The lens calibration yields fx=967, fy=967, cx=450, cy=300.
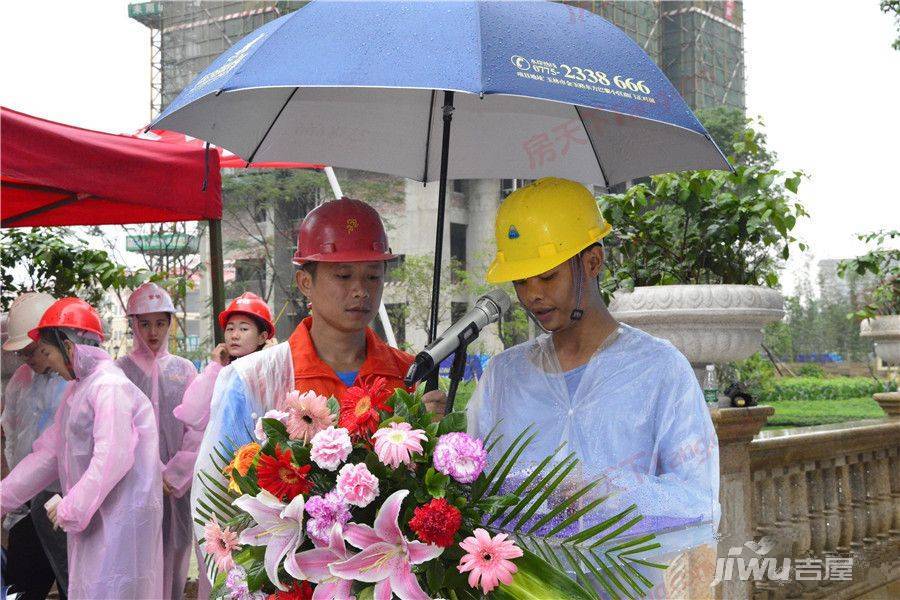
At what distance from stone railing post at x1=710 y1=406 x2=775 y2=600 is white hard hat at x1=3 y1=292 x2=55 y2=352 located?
10.7 ft

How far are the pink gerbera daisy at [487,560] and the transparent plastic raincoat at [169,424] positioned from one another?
347 cm

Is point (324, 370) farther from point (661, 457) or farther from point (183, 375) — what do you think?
point (183, 375)

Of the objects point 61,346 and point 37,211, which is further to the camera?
point 37,211

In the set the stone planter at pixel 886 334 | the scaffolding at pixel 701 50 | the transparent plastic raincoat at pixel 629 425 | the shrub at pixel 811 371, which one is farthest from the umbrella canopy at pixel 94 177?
the scaffolding at pixel 701 50

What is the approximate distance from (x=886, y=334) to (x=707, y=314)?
5802mm

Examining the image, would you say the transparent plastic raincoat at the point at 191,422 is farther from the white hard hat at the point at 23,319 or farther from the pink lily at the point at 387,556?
the pink lily at the point at 387,556

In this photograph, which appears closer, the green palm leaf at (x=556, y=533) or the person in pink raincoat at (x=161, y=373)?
the green palm leaf at (x=556, y=533)

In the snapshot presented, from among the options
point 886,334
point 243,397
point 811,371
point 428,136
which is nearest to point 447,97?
point 428,136

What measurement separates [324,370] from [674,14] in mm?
44003

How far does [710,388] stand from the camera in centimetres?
401

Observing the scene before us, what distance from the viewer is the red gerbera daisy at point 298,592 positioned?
1656mm

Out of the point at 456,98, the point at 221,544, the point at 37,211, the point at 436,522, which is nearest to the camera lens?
the point at 436,522

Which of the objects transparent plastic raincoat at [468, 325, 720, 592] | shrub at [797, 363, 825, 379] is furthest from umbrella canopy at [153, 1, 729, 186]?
shrub at [797, 363, 825, 379]

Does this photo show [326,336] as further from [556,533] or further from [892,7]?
[892,7]
